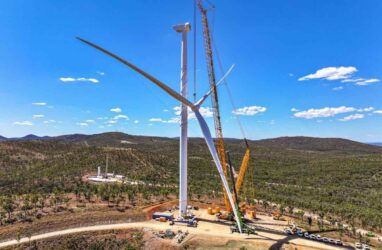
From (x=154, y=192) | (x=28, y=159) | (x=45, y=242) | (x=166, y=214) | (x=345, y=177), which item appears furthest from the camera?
(x=28, y=159)

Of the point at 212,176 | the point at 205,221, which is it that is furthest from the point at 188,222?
the point at 212,176

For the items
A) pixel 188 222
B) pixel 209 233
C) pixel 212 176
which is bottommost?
pixel 209 233

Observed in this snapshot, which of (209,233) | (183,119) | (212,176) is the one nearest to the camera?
(209,233)

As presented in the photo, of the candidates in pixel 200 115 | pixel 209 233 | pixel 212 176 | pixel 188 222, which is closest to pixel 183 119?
pixel 200 115

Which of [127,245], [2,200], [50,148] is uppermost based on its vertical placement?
[50,148]

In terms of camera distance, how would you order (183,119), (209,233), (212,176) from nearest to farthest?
(209,233), (183,119), (212,176)

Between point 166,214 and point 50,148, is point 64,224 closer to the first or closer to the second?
point 166,214

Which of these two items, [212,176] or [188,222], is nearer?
[188,222]

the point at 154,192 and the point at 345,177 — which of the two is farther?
the point at 345,177

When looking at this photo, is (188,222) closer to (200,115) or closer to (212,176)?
(200,115)

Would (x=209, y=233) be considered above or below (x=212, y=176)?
below

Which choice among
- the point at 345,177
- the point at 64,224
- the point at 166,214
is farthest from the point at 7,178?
the point at 345,177
